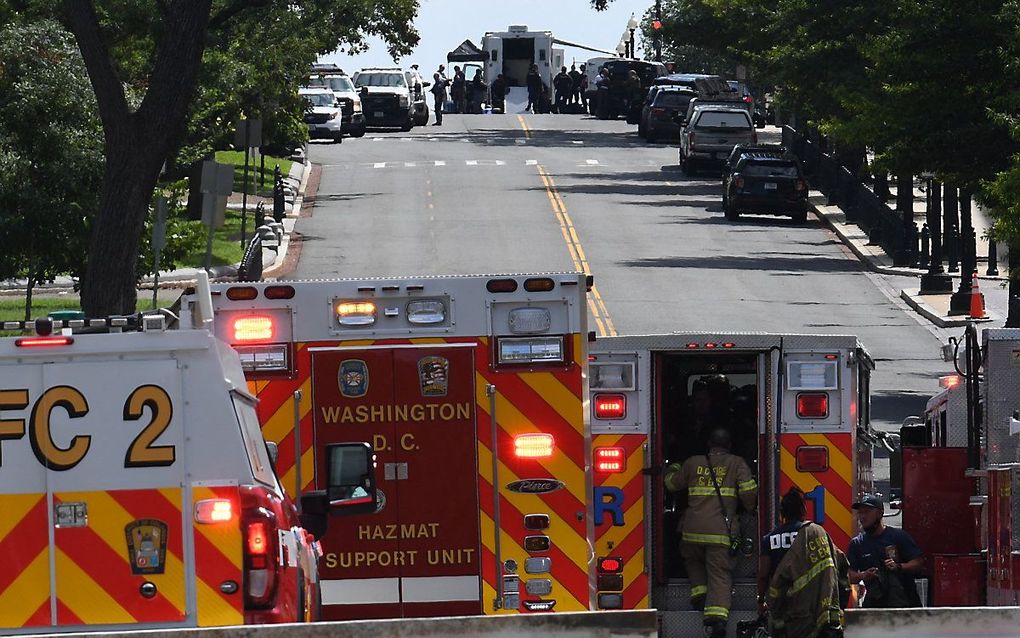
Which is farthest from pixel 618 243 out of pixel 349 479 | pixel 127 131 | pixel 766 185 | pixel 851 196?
pixel 349 479

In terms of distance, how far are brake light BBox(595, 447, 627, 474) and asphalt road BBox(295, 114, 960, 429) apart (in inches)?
464

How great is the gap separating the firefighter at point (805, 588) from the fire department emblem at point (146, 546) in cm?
391

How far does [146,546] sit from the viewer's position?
28.3 ft

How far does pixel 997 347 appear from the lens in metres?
13.4

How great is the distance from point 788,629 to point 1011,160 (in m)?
15.8

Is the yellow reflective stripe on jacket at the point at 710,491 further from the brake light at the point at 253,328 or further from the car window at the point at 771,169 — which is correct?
the car window at the point at 771,169

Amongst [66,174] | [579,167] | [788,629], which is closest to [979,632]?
[788,629]

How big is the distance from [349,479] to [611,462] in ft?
12.9

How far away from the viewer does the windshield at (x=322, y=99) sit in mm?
65312

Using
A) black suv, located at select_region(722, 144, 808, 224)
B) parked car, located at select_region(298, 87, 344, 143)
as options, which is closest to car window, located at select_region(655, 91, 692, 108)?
parked car, located at select_region(298, 87, 344, 143)

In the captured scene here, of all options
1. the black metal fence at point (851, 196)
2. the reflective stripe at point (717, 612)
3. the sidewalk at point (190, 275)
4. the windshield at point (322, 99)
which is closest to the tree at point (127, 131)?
the sidewalk at point (190, 275)

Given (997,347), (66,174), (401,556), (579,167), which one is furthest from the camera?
(579,167)

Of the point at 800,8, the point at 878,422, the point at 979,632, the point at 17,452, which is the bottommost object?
the point at 878,422

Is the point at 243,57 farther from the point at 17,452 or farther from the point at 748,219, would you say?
the point at 17,452
